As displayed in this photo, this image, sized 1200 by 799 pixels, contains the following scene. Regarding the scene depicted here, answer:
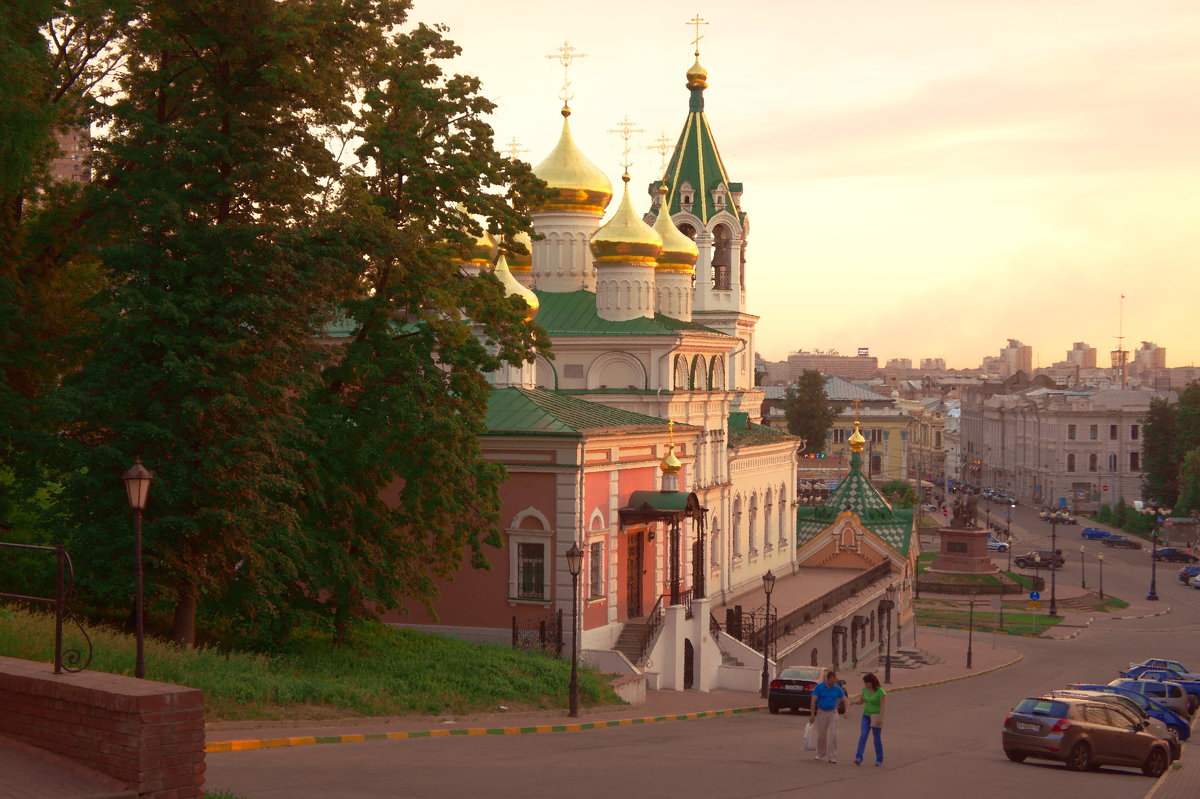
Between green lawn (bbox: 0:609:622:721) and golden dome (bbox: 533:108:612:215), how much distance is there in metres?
17.2

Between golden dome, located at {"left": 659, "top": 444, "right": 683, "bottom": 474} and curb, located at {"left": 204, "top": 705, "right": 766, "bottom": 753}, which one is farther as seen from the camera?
golden dome, located at {"left": 659, "top": 444, "right": 683, "bottom": 474}

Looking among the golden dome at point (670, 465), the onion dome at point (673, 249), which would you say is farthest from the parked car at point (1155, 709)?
the onion dome at point (673, 249)

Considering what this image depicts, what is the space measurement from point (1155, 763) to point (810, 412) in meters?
95.6

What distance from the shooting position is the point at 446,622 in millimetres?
29812

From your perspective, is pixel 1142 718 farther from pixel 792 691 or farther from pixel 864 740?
pixel 792 691

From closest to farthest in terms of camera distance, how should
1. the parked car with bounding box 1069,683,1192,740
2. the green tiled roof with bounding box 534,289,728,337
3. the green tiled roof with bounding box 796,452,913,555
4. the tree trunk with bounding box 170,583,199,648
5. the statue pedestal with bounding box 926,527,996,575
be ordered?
the tree trunk with bounding box 170,583,199,648 < the parked car with bounding box 1069,683,1192,740 < the green tiled roof with bounding box 534,289,728,337 < the green tiled roof with bounding box 796,452,913,555 < the statue pedestal with bounding box 926,527,996,575

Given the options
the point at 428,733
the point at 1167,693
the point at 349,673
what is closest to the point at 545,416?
the point at 349,673

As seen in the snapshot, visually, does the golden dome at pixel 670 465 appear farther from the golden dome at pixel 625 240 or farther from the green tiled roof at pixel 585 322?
the golden dome at pixel 625 240

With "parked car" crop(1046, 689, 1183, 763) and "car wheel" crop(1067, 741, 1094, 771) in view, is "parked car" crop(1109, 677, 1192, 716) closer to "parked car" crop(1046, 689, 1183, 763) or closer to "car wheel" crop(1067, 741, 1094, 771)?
"parked car" crop(1046, 689, 1183, 763)

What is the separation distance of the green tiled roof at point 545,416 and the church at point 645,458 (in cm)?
7

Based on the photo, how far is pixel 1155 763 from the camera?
2275cm

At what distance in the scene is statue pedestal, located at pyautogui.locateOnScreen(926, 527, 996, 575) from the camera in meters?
76.2

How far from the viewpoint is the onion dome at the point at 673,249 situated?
42500 millimetres

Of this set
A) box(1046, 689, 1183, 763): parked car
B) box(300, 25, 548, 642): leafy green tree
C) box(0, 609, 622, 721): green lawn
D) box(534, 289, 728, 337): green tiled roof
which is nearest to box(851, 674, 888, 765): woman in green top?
box(1046, 689, 1183, 763): parked car
